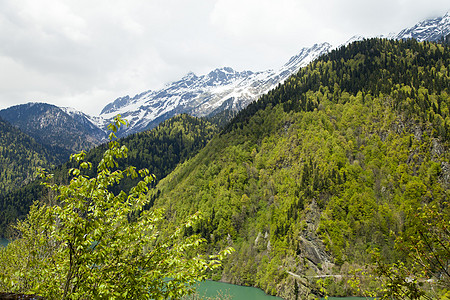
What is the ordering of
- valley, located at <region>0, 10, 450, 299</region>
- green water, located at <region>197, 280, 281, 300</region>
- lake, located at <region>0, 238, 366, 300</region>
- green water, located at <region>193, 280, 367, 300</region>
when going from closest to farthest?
green water, located at <region>193, 280, 367, 300</region> < lake, located at <region>0, 238, 366, 300</region> < green water, located at <region>197, 280, 281, 300</region> < valley, located at <region>0, 10, 450, 299</region>

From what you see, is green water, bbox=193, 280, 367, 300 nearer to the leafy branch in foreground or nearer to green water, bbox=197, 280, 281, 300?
green water, bbox=197, 280, 281, 300

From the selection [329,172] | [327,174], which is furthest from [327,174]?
[329,172]

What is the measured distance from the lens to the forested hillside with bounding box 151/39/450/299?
84812mm

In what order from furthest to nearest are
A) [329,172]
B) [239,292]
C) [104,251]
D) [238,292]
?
[329,172], [239,292], [238,292], [104,251]

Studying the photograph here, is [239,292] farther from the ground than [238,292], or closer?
closer

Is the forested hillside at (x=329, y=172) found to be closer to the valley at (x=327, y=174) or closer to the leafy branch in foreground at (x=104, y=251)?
the valley at (x=327, y=174)

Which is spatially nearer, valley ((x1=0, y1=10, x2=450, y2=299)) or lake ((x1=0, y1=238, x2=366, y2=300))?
lake ((x1=0, y1=238, x2=366, y2=300))

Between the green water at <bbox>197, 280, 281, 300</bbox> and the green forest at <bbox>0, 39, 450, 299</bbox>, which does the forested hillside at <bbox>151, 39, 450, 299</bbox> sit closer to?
the green forest at <bbox>0, 39, 450, 299</bbox>

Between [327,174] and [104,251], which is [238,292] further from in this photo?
[104,251]

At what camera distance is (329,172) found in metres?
98.6

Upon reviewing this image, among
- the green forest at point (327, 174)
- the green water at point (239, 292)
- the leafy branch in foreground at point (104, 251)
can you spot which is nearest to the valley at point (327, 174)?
the green forest at point (327, 174)

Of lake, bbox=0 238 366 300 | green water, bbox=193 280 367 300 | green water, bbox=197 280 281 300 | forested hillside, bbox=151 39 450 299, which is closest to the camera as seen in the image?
green water, bbox=193 280 367 300

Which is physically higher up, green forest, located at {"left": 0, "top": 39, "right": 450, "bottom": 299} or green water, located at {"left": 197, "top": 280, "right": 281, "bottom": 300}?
green forest, located at {"left": 0, "top": 39, "right": 450, "bottom": 299}

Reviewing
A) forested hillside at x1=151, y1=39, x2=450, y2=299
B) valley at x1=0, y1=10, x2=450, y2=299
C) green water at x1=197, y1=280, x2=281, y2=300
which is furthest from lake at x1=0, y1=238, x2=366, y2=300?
valley at x1=0, y1=10, x2=450, y2=299
